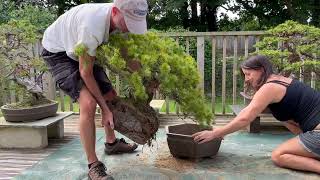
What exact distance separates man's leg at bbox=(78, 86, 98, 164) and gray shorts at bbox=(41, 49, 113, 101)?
70mm

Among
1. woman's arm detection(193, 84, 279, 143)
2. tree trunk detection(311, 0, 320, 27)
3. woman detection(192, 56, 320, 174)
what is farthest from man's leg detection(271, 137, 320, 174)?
tree trunk detection(311, 0, 320, 27)

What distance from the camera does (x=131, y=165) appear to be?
2.77 m

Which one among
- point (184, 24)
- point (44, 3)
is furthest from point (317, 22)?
point (44, 3)

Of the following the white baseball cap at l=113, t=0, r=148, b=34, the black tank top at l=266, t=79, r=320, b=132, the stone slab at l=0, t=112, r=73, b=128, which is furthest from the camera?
the stone slab at l=0, t=112, r=73, b=128

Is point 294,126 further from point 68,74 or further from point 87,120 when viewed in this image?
point 68,74

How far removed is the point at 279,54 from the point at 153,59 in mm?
1667

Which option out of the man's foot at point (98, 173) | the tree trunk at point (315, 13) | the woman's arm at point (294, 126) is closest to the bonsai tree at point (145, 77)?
the man's foot at point (98, 173)

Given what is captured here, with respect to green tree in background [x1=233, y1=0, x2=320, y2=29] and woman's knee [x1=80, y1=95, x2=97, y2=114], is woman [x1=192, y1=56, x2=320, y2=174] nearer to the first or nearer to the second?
woman's knee [x1=80, y1=95, x2=97, y2=114]

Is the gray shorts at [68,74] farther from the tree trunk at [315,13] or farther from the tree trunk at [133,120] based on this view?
the tree trunk at [315,13]

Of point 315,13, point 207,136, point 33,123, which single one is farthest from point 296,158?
point 315,13

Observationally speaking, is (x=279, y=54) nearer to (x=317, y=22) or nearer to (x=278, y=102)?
(x=278, y=102)

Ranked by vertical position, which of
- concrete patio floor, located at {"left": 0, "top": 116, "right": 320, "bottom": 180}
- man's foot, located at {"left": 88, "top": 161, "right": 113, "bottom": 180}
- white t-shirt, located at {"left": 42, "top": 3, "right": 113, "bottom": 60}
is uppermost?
white t-shirt, located at {"left": 42, "top": 3, "right": 113, "bottom": 60}

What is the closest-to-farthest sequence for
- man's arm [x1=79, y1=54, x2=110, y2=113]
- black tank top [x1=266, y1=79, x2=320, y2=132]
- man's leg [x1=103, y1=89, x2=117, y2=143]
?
1. man's arm [x1=79, y1=54, x2=110, y2=113]
2. black tank top [x1=266, y1=79, x2=320, y2=132]
3. man's leg [x1=103, y1=89, x2=117, y2=143]

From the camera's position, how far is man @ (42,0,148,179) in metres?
2.28
